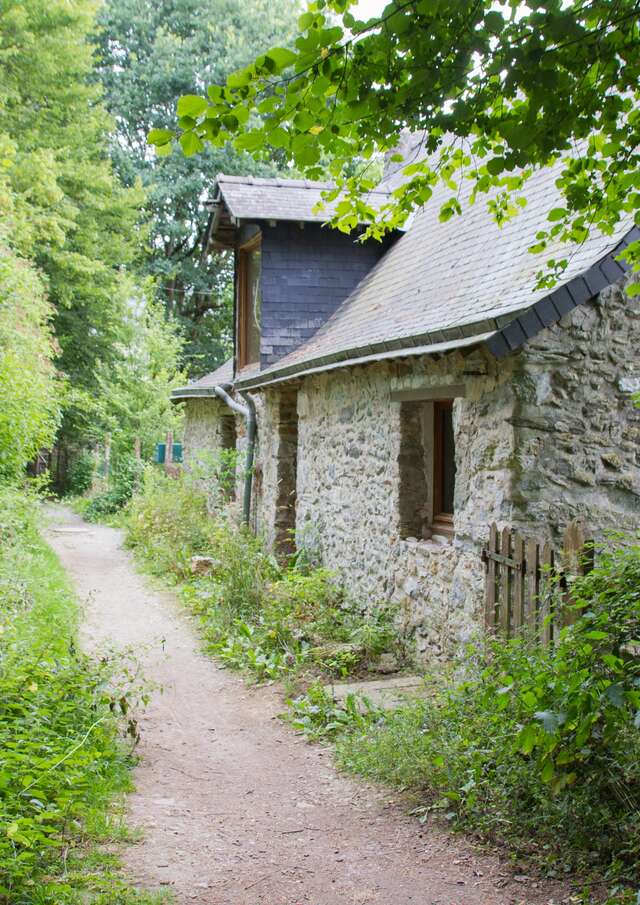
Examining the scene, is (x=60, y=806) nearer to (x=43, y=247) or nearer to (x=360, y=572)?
(x=360, y=572)

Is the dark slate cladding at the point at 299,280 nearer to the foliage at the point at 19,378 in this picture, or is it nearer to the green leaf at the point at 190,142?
the foliage at the point at 19,378

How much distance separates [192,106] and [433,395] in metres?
4.01

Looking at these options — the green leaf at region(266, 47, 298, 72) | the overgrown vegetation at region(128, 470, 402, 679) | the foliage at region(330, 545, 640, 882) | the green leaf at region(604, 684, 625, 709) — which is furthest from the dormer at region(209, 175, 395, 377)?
the green leaf at region(604, 684, 625, 709)

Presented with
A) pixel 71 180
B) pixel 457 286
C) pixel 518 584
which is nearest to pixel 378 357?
pixel 457 286

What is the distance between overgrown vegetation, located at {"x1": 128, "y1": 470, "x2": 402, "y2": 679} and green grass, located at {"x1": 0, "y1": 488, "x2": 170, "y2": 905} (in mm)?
1455

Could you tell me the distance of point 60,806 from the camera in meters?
3.92

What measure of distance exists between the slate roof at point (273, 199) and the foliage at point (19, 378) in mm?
2973

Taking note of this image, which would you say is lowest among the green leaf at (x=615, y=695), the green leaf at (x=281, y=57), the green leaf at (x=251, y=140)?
the green leaf at (x=615, y=695)

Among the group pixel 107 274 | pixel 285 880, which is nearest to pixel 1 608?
pixel 285 880

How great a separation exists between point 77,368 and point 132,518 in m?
7.61

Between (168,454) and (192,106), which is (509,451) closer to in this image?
(192,106)

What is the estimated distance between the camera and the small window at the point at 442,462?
7.43 meters

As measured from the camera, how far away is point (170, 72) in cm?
2489

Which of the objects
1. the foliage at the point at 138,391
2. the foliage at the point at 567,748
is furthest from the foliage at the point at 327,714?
the foliage at the point at 138,391
